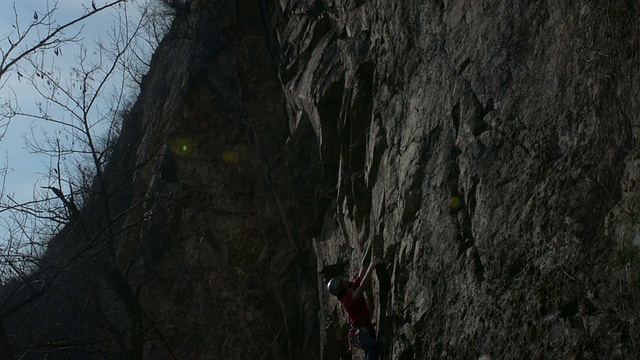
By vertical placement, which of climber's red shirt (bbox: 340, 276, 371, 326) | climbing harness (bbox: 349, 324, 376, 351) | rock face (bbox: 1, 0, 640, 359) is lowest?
climbing harness (bbox: 349, 324, 376, 351)

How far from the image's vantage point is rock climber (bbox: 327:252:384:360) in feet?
30.9

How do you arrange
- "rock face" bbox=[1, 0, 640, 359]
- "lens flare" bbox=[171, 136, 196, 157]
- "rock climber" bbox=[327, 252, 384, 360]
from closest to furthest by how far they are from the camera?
"rock face" bbox=[1, 0, 640, 359] < "rock climber" bbox=[327, 252, 384, 360] < "lens flare" bbox=[171, 136, 196, 157]

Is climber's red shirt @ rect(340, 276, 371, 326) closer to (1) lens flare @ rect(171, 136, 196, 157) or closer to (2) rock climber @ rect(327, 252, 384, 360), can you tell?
(2) rock climber @ rect(327, 252, 384, 360)

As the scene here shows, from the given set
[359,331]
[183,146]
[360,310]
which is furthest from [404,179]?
[183,146]

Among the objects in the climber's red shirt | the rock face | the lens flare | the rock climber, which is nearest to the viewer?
the rock face

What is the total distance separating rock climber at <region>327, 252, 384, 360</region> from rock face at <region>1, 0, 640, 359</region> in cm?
38

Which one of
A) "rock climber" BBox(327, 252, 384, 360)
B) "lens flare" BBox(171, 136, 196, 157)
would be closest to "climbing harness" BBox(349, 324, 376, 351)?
"rock climber" BBox(327, 252, 384, 360)

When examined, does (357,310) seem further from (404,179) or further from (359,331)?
(404,179)

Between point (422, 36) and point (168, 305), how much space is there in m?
9.28

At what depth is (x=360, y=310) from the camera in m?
9.59

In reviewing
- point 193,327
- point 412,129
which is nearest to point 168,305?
point 193,327

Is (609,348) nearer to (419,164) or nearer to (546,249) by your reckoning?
(546,249)

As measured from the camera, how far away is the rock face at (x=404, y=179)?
235 inches

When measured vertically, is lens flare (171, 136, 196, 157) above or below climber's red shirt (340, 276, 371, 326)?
above
